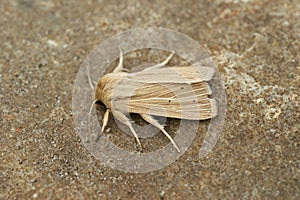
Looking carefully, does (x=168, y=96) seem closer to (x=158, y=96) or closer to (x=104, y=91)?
(x=158, y=96)

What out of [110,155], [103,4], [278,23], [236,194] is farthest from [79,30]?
[236,194]

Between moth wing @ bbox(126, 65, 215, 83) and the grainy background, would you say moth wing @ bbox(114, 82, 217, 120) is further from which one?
the grainy background

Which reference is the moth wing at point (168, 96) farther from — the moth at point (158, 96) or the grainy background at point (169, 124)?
the grainy background at point (169, 124)

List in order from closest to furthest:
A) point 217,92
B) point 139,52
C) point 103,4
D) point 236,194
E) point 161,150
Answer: point 236,194
point 161,150
point 217,92
point 139,52
point 103,4

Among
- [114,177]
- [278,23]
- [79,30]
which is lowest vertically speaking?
[114,177]

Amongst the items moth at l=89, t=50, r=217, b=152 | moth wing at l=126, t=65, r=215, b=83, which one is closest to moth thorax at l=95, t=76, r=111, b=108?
moth at l=89, t=50, r=217, b=152

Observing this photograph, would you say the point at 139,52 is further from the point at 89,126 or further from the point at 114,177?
the point at 114,177
